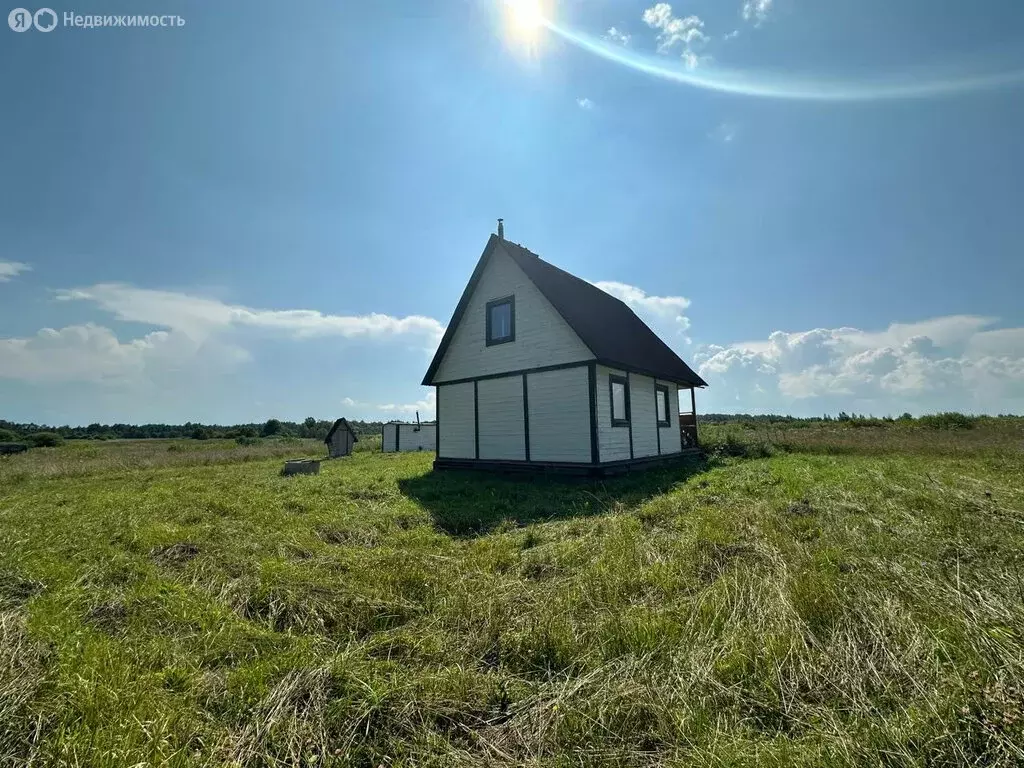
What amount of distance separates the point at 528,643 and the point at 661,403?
15.1 metres

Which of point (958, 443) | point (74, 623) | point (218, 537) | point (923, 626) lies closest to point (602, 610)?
point (923, 626)

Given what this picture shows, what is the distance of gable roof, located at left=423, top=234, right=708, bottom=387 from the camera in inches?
524

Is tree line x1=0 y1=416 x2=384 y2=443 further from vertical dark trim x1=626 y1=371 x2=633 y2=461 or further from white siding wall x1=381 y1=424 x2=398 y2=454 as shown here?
vertical dark trim x1=626 y1=371 x2=633 y2=461

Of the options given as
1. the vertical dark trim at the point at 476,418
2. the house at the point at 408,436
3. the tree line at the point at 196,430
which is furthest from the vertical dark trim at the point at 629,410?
the tree line at the point at 196,430

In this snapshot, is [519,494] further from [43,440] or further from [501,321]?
[43,440]

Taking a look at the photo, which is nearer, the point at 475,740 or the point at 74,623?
the point at 475,740

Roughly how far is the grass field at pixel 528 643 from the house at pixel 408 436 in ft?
81.4

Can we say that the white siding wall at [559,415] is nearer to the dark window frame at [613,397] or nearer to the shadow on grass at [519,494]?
the shadow on grass at [519,494]

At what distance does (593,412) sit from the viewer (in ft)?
41.0

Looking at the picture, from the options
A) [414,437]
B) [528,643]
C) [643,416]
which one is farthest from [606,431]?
[414,437]

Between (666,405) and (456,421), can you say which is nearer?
(456,421)

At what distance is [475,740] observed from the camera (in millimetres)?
2287

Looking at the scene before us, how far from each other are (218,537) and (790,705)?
6.58 meters

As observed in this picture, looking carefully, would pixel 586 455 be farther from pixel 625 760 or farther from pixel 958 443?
pixel 958 443
